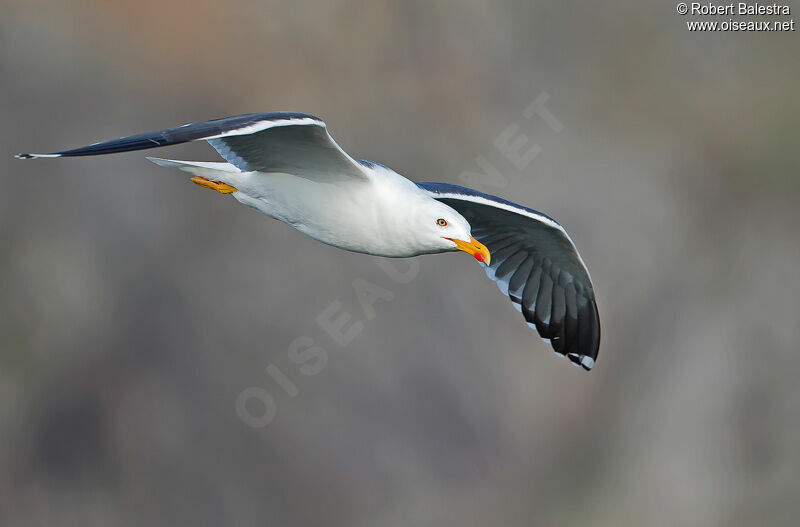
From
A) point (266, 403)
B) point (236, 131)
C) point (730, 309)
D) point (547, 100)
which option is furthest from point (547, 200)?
point (236, 131)

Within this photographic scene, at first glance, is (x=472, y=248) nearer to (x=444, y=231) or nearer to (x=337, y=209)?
(x=444, y=231)

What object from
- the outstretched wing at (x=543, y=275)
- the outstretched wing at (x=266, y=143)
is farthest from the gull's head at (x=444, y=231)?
the outstretched wing at (x=543, y=275)

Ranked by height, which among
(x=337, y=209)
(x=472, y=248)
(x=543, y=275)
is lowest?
(x=543, y=275)

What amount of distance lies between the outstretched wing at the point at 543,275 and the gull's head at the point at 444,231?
81 cm

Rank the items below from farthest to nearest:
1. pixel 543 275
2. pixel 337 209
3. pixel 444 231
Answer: pixel 543 275 < pixel 337 209 < pixel 444 231

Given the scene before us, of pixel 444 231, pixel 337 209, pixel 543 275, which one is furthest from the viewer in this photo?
pixel 543 275

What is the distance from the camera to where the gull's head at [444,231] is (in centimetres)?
488

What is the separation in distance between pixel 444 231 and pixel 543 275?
1394 mm

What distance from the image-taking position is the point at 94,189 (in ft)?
38.4

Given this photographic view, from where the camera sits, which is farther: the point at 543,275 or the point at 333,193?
the point at 543,275

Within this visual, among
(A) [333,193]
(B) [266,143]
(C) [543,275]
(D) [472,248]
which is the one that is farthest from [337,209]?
(C) [543,275]

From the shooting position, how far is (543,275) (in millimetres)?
6117

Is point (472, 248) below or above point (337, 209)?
below

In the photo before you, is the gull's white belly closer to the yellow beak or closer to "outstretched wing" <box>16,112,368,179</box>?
"outstretched wing" <box>16,112,368,179</box>
